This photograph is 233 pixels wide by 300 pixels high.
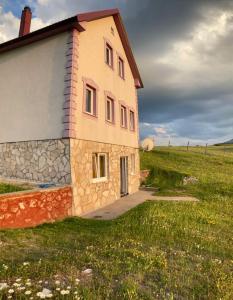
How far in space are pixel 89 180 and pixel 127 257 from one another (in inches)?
253

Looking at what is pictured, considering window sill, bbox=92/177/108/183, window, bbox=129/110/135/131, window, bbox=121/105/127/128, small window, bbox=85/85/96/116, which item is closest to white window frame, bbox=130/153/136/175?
window, bbox=129/110/135/131

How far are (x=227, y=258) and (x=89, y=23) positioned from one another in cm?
1157

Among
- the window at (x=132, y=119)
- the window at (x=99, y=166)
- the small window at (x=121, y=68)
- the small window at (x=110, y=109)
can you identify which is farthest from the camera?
the window at (x=132, y=119)

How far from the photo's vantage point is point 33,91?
11.9 meters

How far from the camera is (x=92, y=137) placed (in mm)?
12516

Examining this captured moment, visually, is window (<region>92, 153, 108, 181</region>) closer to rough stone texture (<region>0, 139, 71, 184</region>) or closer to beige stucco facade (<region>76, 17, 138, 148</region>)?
beige stucco facade (<region>76, 17, 138, 148</region>)

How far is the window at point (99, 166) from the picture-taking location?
1301 cm

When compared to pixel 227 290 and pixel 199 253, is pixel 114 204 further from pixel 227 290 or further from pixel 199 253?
pixel 227 290

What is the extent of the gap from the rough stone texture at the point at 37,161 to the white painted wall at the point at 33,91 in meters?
0.33

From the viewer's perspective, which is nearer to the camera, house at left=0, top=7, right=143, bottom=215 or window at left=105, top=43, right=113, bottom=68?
house at left=0, top=7, right=143, bottom=215

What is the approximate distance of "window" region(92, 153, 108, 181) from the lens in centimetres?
1301

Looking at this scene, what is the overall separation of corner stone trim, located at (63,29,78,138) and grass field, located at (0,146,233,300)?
11.9 ft

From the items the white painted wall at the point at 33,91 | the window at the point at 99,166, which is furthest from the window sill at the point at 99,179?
the white painted wall at the point at 33,91

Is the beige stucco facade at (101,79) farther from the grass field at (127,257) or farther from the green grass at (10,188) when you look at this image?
the grass field at (127,257)
